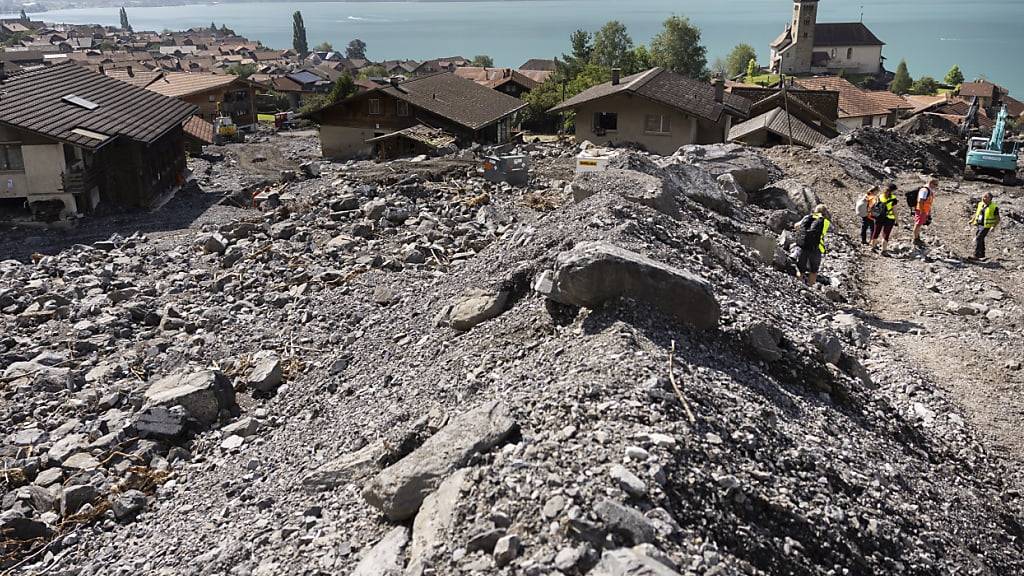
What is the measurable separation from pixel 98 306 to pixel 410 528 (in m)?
13.7

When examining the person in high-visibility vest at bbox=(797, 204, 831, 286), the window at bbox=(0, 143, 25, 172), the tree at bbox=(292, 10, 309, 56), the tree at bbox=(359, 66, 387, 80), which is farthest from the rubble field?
the tree at bbox=(292, 10, 309, 56)

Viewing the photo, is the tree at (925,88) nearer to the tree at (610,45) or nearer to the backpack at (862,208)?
the tree at (610,45)

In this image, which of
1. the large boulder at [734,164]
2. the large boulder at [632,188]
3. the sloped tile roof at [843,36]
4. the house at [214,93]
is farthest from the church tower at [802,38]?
the large boulder at [632,188]

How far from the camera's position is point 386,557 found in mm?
7086

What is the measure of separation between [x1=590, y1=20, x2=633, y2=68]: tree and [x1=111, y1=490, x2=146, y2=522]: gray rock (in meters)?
76.7

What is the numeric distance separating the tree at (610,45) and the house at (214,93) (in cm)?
3400

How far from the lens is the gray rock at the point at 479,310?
40.2ft

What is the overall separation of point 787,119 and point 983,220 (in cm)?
2040

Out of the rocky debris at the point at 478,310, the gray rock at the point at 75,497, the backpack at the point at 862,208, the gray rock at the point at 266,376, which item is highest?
the rocky debris at the point at 478,310

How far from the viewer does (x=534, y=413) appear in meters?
8.08

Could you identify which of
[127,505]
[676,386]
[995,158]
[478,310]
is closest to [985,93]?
[995,158]

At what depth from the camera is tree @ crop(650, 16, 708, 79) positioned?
296 feet

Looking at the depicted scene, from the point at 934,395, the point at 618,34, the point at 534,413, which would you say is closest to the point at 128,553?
the point at 534,413

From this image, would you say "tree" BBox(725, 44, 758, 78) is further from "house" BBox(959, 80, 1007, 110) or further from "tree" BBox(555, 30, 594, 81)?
"tree" BBox(555, 30, 594, 81)
